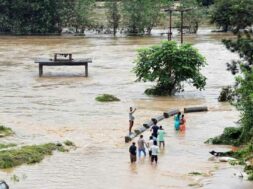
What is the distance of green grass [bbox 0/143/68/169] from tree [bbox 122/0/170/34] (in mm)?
60895

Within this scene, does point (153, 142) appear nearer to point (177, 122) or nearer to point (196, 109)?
Answer: point (177, 122)

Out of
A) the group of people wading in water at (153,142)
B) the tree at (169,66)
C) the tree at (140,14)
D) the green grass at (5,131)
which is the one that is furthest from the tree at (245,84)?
the tree at (140,14)

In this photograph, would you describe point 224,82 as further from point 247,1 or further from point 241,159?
point 241,159

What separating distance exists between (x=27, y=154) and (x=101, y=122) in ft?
27.5

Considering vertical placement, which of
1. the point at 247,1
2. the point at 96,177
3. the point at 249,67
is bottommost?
the point at 96,177

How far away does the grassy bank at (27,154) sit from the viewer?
2652 cm

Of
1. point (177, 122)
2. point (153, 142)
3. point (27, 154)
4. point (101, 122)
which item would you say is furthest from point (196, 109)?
point (27, 154)

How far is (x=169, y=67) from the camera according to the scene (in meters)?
42.9

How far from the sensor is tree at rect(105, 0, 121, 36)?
9119 cm

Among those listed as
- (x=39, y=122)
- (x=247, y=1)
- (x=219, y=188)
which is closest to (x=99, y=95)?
(x=39, y=122)

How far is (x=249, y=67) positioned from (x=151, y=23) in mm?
62087

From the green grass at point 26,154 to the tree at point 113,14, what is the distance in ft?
205

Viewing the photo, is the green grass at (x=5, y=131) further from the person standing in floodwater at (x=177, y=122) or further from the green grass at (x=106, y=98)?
the green grass at (x=106, y=98)

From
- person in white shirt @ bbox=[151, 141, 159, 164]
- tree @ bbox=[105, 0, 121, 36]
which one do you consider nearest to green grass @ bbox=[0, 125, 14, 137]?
person in white shirt @ bbox=[151, 141, 159, 164]
